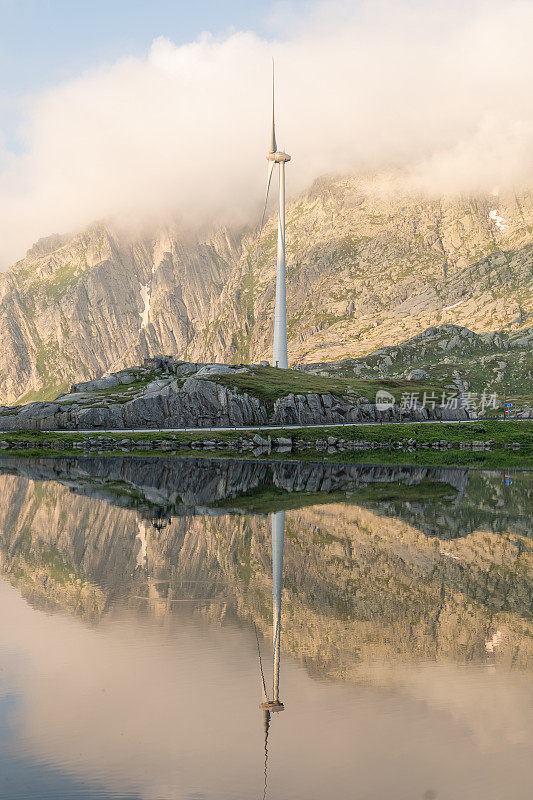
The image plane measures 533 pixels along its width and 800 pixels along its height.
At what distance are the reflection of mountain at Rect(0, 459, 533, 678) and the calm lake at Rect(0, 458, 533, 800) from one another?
0.17 metres

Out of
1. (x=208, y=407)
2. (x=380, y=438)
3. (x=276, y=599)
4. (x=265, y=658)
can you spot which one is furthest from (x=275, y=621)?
(x=208, y=407)

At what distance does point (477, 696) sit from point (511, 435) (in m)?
130

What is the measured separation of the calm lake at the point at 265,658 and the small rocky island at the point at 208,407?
3974 inches

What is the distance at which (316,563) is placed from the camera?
130ft

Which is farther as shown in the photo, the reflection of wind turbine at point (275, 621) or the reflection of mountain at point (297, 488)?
the reflection of mountain at point (297, 488)

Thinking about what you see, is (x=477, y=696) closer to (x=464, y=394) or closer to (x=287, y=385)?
(x=287, y=385)

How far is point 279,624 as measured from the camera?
93.4ft

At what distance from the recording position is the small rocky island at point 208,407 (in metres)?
155

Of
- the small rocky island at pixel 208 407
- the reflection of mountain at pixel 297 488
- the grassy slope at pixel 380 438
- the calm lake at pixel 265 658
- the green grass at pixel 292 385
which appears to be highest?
the green grass at pixel 292 385

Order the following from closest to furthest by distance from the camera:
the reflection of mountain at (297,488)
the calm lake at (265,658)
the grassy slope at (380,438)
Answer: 1. the calm lake at (265,658)
2. the reflection of mountain at (297,488)
3. the grassy slope at (380,438)

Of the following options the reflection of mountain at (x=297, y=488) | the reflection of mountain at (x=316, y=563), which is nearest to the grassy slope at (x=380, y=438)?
the reflection of mountain at (x=297, y=488)

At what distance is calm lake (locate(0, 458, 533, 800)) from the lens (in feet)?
57.0

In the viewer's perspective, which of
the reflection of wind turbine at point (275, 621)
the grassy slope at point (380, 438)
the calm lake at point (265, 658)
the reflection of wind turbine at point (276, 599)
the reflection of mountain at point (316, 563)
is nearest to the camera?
the calm lake at point (265, 658)

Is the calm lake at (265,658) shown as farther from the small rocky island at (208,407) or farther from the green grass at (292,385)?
the green grass at (292,385)
